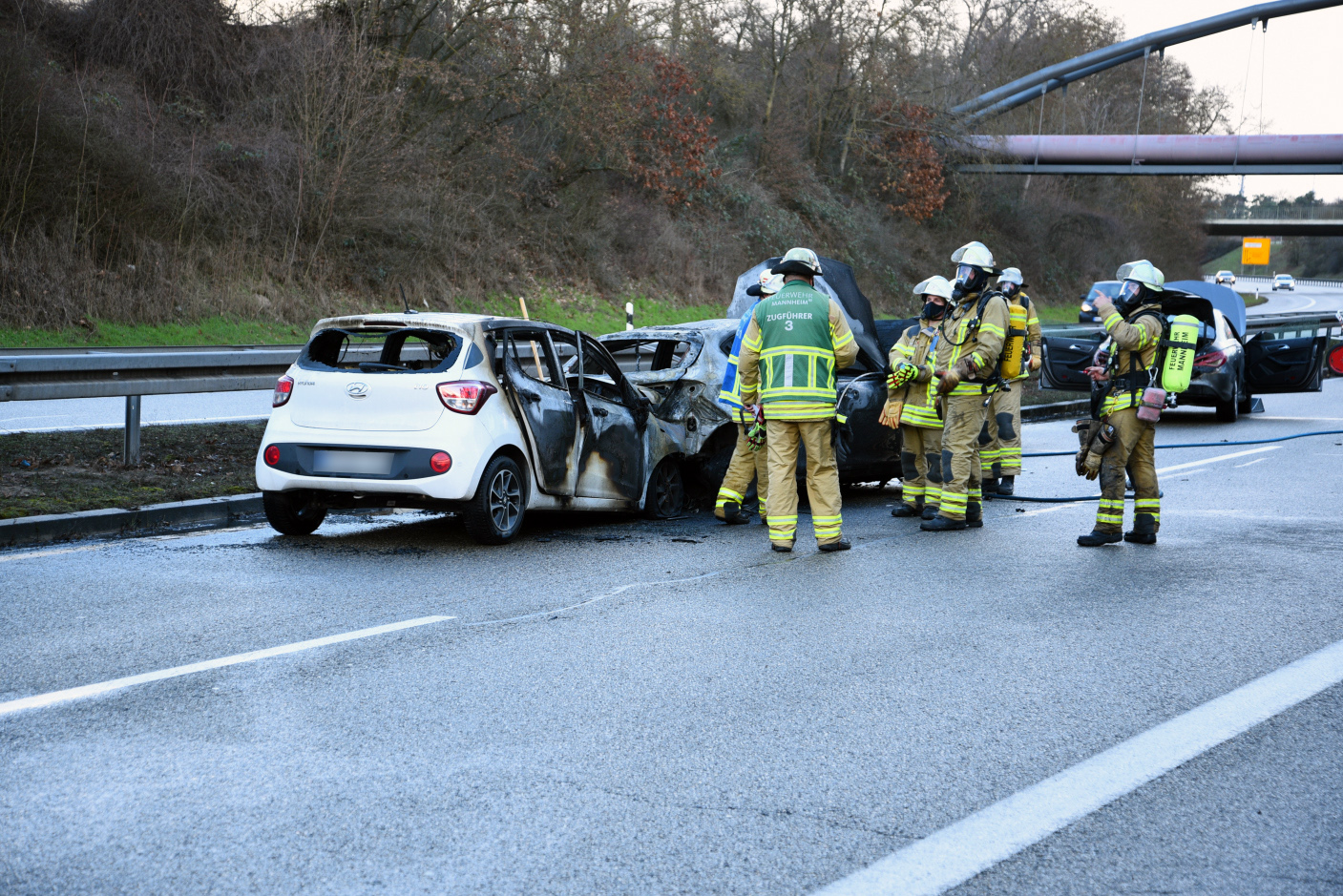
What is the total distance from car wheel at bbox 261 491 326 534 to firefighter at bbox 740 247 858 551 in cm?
298

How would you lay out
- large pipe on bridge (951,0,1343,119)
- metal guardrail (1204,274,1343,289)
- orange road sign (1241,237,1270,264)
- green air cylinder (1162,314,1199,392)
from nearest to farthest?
green air cylinder (1162,314,1199,392) < large pipe on bridge (951,0,1343,119) < orange road sign (1241,237,1270,264) < metal guardrail (1204,274,1343,289)

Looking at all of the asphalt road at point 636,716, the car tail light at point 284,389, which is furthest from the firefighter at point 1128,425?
the car tail light at point 284,389

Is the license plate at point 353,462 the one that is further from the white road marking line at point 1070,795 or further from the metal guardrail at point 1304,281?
the metal guardrail at point 1304,281

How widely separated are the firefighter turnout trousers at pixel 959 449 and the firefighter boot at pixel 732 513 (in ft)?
4.67

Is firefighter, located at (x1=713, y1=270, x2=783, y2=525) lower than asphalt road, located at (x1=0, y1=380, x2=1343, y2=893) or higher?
higher

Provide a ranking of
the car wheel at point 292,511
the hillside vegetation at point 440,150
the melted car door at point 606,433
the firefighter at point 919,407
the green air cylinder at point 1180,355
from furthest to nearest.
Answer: the hillside vegetation at point 440,150
the firefighter at point 919,407
the melted car door at point 606,433
the green air cylinder at point 1180,355
the car wheel at point 292,511

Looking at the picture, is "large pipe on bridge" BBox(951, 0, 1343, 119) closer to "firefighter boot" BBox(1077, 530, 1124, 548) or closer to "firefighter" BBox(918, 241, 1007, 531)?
"firefighter" BBox(918, 241, 1007, 531)

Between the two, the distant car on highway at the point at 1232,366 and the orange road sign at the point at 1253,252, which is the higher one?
the orange road sign at the point at 1253,252

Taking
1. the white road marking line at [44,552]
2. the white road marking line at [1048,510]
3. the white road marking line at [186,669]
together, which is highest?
the white road marking line at [1048,510]

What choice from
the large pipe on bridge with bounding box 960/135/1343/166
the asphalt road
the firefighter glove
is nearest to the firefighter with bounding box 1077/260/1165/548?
the asphalt road

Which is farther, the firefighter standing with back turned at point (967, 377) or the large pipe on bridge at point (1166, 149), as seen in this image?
the large pipe on bridge at point (1166, 149)

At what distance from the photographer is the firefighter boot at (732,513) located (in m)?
9.02

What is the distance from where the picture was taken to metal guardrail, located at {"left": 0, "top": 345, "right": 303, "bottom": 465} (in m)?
9.33

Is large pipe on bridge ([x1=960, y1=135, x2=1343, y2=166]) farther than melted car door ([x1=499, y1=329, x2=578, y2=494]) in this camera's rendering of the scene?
Yes
